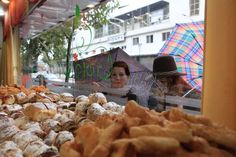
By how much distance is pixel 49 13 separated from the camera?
382 centimetres

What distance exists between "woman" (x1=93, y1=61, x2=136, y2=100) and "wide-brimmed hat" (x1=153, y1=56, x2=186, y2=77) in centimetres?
31

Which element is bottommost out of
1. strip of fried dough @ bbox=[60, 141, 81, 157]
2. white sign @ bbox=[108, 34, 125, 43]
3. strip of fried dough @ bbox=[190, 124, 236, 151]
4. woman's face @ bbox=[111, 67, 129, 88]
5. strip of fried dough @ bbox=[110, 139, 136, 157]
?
strip of fried dough @ bbox=[60, 141, 81, 157]

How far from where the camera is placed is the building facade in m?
1.69

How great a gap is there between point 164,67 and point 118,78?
1.88ft

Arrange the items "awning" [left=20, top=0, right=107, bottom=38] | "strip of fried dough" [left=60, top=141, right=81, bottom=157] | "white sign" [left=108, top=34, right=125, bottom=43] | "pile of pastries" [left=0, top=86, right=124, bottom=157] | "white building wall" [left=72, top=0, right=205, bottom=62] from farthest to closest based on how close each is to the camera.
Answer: "awning" [left=20, top=0, right=107, bottom=38]
"white sign" [left=108, top=34, right=125, bottom=43]
"white building wall" [left=72, top=0, right=205, bottom=62]
"pile of pastries" [left=0, top=86, right=124, bottom=157]
"strip of fried dough" [left=60, top=141, right=81, bottom=157]

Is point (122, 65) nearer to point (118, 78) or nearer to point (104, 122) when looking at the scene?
point (118, 78)

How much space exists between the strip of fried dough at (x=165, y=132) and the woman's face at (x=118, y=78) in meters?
1.62

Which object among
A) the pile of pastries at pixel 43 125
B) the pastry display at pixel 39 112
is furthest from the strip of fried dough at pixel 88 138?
the pastry display at pixel 39 112

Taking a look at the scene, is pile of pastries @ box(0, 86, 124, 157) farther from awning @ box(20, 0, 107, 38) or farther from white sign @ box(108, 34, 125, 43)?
awning @ box(20, 0, 107, 38)

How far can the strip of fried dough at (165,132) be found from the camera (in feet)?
1.67

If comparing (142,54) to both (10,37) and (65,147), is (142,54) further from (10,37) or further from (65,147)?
(10,37)

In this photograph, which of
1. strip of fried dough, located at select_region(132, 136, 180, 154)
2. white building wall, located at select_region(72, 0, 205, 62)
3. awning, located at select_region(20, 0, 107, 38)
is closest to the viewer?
strip of fried dough, located at select_region(132, 136, 180, 154)

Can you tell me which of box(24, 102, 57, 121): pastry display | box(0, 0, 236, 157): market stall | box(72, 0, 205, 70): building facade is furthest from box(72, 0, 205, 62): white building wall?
box(24, 102, 57, 121): pastry display

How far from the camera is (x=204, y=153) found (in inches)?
20.1
